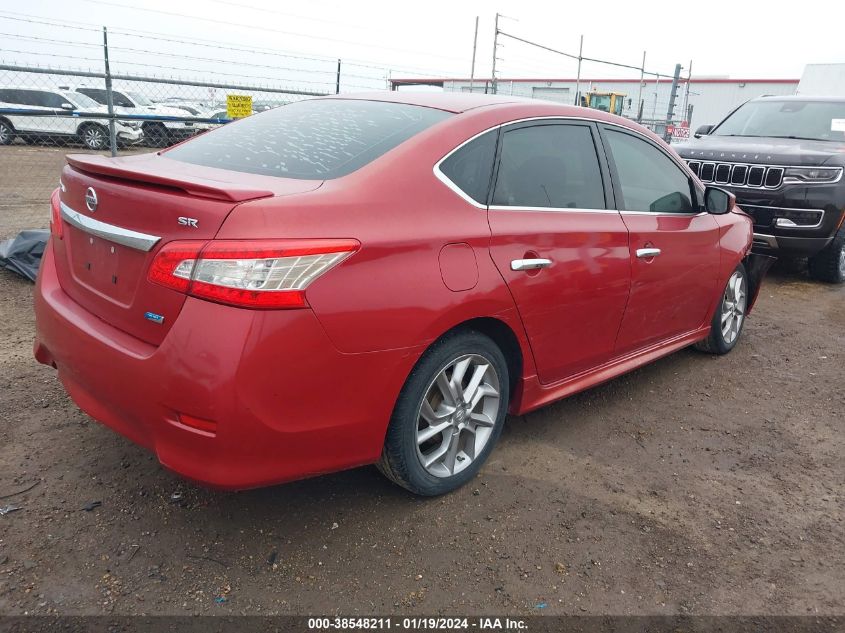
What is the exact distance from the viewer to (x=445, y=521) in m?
2.67

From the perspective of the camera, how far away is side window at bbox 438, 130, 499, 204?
265 centimetres

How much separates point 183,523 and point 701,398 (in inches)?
119

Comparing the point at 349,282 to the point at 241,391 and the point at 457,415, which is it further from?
the point at 457,415

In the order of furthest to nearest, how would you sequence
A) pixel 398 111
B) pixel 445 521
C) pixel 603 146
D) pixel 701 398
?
pixel 701 398, pixel 603 146, pixel 398 111, pixel 445 521

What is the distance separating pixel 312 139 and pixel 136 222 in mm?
847

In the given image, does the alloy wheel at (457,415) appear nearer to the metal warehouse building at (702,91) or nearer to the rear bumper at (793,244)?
the rear bumper at (793,244)

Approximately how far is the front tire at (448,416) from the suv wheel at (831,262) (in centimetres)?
576

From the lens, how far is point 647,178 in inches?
146

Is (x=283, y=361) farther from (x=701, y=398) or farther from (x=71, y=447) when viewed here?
(x=701, y=398)

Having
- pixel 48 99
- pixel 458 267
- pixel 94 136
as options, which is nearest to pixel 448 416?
pixel 458 267

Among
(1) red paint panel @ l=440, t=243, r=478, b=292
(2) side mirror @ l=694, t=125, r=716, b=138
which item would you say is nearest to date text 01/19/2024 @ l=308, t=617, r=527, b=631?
(1) red paint panel @ l=440, t=243, r=478, b=292

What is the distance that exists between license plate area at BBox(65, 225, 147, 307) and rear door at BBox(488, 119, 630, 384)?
1.30 metres

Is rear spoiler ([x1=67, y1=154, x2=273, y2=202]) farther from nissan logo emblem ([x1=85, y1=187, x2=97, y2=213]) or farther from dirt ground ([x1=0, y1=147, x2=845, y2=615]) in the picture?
dirt ground ([x1=0, y1=147, x2=845, y2=615])

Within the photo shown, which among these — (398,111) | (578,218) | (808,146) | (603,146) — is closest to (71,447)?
(398,111)
